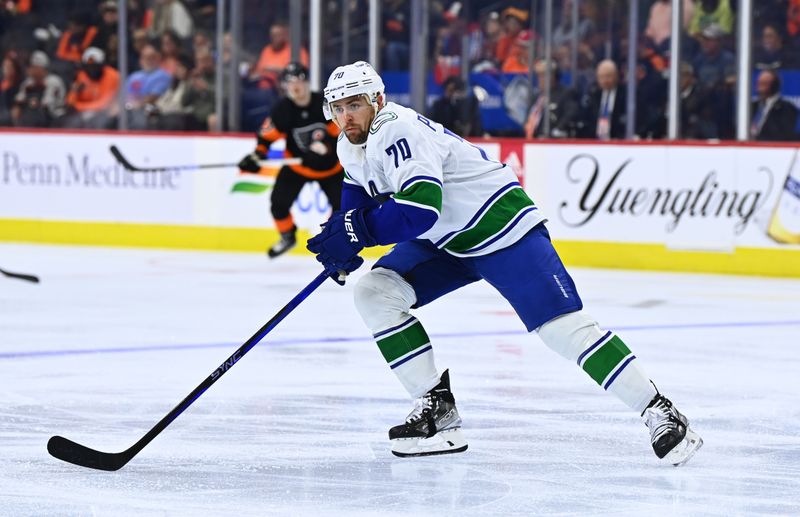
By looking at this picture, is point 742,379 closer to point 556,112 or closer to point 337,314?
point 337,314

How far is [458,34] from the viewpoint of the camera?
9586mm

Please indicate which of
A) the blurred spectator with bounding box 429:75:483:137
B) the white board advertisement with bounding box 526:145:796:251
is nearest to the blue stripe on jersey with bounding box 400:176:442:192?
the white board advertisement with bounding box 526:145:796:251

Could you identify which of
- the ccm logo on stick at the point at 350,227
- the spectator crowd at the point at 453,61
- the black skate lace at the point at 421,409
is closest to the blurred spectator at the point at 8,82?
the spectator crowd at the point at 453,61

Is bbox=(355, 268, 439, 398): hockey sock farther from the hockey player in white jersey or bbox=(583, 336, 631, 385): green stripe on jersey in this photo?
bbox=(583, 336, 631, 385): green stripe on jersey

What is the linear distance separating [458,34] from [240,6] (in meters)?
1.62

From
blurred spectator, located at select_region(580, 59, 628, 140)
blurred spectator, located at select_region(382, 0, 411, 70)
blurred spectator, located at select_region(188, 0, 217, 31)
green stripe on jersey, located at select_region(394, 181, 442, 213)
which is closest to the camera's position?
Result: green stripe on jersey, located at select_region(394, 181, 442, 213)

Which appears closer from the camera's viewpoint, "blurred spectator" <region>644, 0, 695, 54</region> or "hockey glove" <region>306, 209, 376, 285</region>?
"hockey glove" <region>306, 209, 376, 285</region>

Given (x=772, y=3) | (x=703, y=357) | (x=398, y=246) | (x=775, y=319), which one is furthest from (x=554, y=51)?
(x=398, y=246)

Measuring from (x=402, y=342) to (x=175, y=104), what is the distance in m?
7.39

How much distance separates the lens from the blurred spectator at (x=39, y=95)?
1101cm

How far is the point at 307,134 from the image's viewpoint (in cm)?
843

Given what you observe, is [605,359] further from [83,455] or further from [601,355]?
[83,455]

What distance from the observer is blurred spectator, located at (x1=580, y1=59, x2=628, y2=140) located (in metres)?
9.12

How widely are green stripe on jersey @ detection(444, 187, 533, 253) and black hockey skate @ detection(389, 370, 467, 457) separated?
373 millimetres
